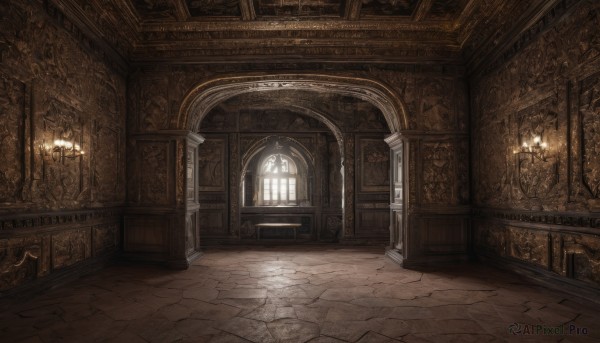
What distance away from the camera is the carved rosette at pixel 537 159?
4.58 meters

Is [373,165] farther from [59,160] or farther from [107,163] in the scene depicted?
[59,160]

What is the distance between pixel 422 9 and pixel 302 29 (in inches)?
79.5

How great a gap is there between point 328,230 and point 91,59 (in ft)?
24.1

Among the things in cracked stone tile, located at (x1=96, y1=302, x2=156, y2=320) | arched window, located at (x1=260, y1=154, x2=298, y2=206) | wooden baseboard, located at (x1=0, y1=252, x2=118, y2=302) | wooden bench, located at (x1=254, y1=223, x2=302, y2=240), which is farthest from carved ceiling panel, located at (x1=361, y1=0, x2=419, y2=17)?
arched window, located at (x1=260, y1=154, x2=298, y2=206)

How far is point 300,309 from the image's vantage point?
12.8 ft

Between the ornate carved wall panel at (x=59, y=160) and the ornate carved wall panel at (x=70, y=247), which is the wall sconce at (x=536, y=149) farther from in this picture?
the ornate carved wall panel at (x=70, y=247)

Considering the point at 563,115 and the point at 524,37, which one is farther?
the point at 524,37

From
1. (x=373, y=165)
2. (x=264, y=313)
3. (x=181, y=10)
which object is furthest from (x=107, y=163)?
(x=373, y=165)

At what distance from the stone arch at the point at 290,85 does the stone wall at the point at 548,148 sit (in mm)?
1533

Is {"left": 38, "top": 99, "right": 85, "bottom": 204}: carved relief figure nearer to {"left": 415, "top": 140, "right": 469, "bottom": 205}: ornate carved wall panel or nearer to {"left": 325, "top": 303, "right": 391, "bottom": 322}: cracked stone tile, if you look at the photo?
{"left": 325, "top": 303, "right": 391, "bottom": 322}: cracked stone tile

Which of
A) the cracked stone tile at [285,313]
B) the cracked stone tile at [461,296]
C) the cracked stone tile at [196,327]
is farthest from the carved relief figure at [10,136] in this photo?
the cracked stone tile at [461,296]

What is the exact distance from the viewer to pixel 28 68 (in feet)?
13.7

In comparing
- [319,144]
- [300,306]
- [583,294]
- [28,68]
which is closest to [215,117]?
[319,144]

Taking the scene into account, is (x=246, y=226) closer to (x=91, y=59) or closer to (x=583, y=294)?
(x=91, y=59)
